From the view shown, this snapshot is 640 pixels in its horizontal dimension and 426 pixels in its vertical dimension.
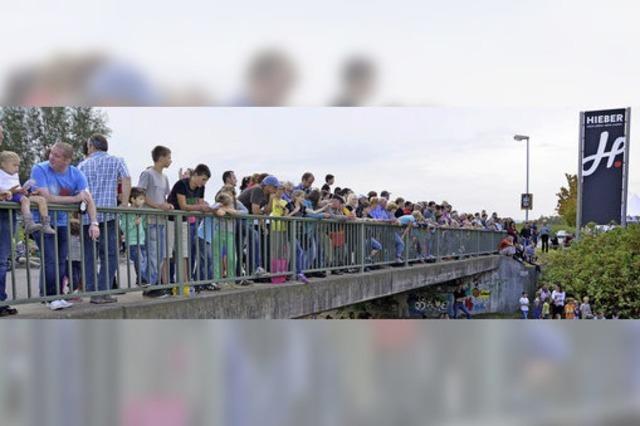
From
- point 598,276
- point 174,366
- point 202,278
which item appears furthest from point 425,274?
point 174,366

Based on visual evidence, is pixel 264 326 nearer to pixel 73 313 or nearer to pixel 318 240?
pixel 73 313

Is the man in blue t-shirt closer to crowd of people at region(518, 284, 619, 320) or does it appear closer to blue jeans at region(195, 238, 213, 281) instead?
blue jeans at region(195, 238, 213, 281)

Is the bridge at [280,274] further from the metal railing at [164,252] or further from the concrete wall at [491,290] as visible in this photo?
the concrete wall at [491,290]

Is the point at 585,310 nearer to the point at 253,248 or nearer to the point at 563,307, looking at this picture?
the point at 563,307

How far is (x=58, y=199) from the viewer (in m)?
3.07

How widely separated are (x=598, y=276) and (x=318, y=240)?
4.56 m

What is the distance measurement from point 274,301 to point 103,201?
5.35 ft

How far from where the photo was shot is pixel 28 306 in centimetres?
308

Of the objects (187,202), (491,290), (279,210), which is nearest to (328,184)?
(279,210)

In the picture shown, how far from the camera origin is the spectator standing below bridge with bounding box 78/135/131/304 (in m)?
3.24

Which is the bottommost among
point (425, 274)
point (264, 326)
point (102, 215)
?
point (425, 274)

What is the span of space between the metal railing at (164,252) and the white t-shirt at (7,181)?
16 cm

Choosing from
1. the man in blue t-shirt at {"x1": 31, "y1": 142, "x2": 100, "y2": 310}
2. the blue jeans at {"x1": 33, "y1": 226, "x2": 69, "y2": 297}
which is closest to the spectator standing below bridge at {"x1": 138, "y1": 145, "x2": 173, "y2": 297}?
the man in blue t-shirt at {"x1": 31, "y1": 142, "x2": 100, "y2": 310}

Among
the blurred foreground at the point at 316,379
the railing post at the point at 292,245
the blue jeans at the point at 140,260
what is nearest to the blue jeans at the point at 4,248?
the blurred foreground at the point at 316,379
